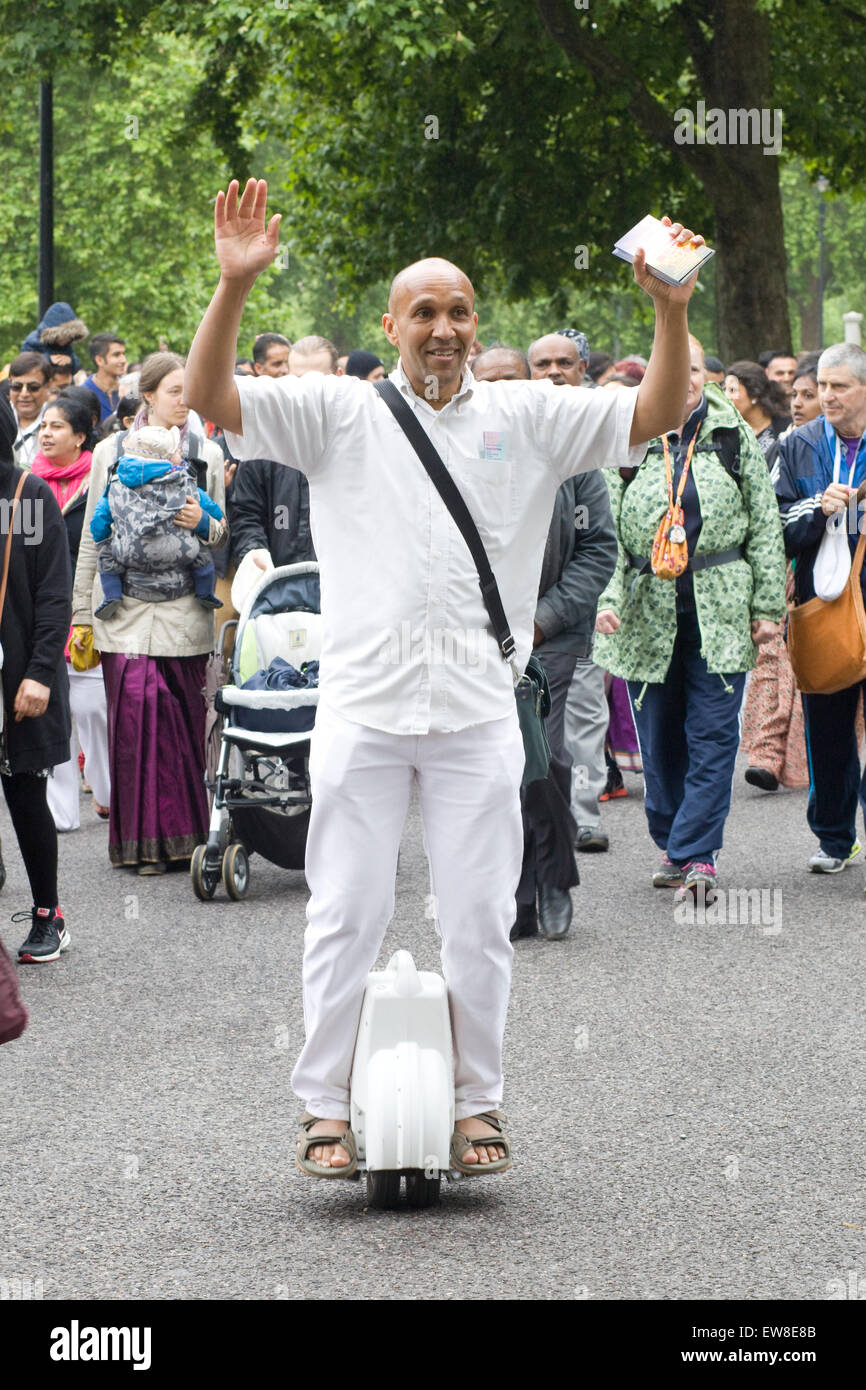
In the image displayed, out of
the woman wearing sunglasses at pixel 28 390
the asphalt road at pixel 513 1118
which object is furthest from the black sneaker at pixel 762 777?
the woman wearing sunglasses at pixel 28 390

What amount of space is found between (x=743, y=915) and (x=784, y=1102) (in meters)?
2.60

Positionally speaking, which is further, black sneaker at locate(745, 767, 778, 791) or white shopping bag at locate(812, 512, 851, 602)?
black sneaker at locate(745, 767, 778, 791)

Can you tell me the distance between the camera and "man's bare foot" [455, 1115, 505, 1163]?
486 centimetres

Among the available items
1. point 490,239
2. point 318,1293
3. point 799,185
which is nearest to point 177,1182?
point 318,1293

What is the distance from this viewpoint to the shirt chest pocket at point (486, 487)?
460 cm

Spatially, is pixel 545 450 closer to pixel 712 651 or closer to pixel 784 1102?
pixel 784 1102

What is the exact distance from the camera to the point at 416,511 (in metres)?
4.56

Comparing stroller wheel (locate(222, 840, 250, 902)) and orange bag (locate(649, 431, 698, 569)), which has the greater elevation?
orange bag (locate(649, 431, 698, 569))

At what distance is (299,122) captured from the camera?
2819 cm

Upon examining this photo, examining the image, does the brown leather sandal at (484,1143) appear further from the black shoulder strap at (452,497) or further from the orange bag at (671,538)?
the orange bag at (671,538)

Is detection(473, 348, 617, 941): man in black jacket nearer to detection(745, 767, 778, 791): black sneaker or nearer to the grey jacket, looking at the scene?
the grey jacket

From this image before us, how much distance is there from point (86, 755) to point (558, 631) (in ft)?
11.9

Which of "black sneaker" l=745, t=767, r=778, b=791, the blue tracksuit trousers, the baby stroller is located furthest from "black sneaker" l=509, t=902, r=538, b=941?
"black sneaker" l=745, t=767, r=778, b=791

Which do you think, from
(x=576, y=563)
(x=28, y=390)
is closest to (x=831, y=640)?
(x=576, y=563)
